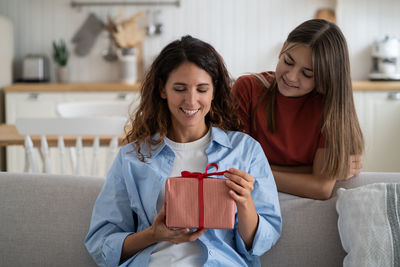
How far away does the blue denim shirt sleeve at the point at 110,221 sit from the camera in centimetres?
139

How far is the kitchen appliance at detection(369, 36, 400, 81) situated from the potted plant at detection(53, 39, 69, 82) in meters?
2.82

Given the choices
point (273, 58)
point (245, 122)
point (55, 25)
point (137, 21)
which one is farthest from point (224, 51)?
point (245, 122)

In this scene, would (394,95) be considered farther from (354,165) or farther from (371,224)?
(371,224)

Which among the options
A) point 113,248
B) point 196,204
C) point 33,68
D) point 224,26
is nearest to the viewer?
point 196,204

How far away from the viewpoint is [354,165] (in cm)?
161

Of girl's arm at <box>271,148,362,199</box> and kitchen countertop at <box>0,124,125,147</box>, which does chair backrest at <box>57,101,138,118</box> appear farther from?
girl's arm at <box>271,148,362,199</box>

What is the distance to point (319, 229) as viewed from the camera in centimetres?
158

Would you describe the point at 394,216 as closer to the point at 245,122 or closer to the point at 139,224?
the point at 245,122

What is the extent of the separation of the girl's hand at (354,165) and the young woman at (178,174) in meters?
0.32

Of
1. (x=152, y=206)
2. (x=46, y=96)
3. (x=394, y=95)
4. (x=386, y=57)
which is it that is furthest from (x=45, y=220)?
(x=386, y=57)

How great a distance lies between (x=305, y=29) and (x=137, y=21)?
10.2 feet

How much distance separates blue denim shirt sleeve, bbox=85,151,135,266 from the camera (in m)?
1.39

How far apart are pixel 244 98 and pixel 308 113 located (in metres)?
0.24

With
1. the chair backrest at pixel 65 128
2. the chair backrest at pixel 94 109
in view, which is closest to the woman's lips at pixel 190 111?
the chair backrest at pixel 65 128
